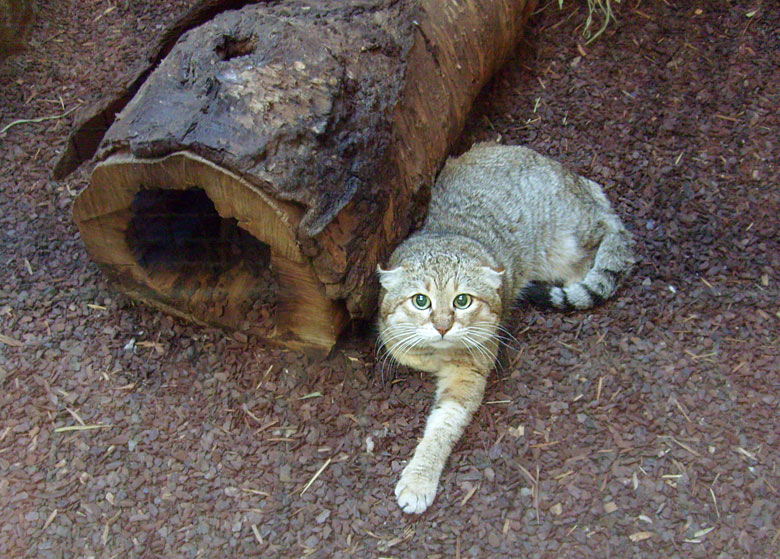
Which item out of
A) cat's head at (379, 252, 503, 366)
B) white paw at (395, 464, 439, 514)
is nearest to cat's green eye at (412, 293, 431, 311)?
cat's head at (379, 252, 503, 366)

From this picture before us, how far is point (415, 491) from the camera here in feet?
10.2

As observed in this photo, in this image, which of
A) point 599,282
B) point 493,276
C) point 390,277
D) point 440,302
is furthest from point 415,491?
point 599,282

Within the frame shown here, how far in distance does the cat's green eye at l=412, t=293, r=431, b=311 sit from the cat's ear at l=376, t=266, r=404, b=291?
129 millimetres

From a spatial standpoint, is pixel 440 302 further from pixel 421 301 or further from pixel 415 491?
pixel 415 491

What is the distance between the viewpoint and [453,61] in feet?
13.8

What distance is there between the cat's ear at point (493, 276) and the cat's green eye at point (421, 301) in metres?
0.35

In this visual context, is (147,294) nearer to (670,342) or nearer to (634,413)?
(634,413)

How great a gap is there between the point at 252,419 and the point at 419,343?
3.17 ft

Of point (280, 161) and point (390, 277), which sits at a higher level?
point (280, 161)

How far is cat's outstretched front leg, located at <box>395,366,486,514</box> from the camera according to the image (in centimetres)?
312

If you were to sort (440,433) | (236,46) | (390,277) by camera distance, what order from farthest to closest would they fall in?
(390,277) < (440,433) < (236,46)

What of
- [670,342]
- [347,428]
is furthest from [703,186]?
[347,428]

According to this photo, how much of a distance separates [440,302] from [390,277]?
0.98ft

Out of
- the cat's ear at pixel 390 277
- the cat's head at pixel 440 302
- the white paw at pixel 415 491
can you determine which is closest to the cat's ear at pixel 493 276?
the cat's head at pixel 440 302
